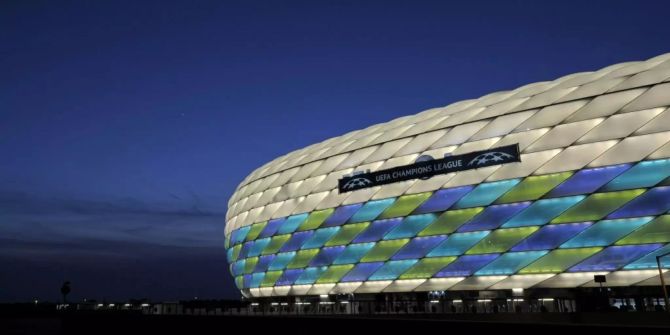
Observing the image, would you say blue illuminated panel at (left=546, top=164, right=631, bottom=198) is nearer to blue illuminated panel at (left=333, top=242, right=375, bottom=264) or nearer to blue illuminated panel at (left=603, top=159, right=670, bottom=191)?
blue illuminated panel at (left=603, top=159, right=670, bottom=191)

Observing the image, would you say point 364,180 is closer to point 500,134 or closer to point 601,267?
point 500,134

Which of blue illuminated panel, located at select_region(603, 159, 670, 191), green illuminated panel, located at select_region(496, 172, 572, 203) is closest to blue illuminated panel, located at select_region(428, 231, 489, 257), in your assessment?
green illuminated panel, located at select_region(496, 172, 572, 203)

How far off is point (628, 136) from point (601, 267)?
6.72 meters

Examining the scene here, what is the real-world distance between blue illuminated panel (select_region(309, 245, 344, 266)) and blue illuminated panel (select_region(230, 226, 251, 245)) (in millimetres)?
10233

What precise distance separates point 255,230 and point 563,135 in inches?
1035

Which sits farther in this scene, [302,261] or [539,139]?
[302,261]

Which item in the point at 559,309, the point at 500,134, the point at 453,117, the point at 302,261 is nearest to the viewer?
the point at 559,309

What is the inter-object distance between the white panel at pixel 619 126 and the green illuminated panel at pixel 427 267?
33.4ft

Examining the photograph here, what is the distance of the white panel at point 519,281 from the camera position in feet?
99.0

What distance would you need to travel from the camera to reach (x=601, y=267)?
28.6 meters

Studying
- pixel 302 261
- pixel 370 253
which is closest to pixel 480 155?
pixel 370 253

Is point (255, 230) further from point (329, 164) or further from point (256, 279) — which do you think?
point (329, 164)

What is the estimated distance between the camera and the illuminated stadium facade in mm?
27672

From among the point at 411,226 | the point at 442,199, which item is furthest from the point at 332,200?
the point at 442,199
